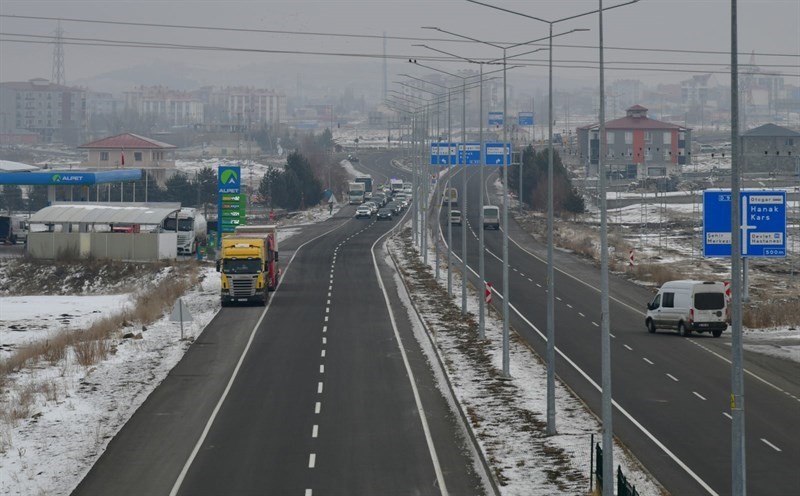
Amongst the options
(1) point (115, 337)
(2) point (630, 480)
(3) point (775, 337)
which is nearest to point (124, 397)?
(1) point (115, 337)

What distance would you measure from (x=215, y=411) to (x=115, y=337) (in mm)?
15856

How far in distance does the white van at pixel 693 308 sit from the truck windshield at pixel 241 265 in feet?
56.7

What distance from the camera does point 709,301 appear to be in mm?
47656

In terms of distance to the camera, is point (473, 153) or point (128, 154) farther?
point (128, 154)

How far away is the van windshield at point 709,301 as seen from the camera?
47406 millimetres

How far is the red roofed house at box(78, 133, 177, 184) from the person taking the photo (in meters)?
157

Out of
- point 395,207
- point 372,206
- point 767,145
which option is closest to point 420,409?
point 372,206

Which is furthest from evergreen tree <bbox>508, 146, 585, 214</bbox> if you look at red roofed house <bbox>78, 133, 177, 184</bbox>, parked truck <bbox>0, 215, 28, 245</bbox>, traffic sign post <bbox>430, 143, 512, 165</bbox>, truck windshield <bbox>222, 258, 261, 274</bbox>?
truck windshield <bbox>222, 258, 261, 274</bbox>

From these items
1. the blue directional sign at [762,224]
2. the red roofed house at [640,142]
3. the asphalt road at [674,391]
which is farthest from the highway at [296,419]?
the red roofed house at [640,142]

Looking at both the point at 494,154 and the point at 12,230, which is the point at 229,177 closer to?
the point at 494,154

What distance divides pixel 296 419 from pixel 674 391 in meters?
10.5

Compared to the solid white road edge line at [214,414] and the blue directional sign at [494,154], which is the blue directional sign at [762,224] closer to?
the blue directional sign at [494,154]

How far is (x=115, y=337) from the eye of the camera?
47.7m

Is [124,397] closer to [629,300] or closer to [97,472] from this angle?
[97,472]
